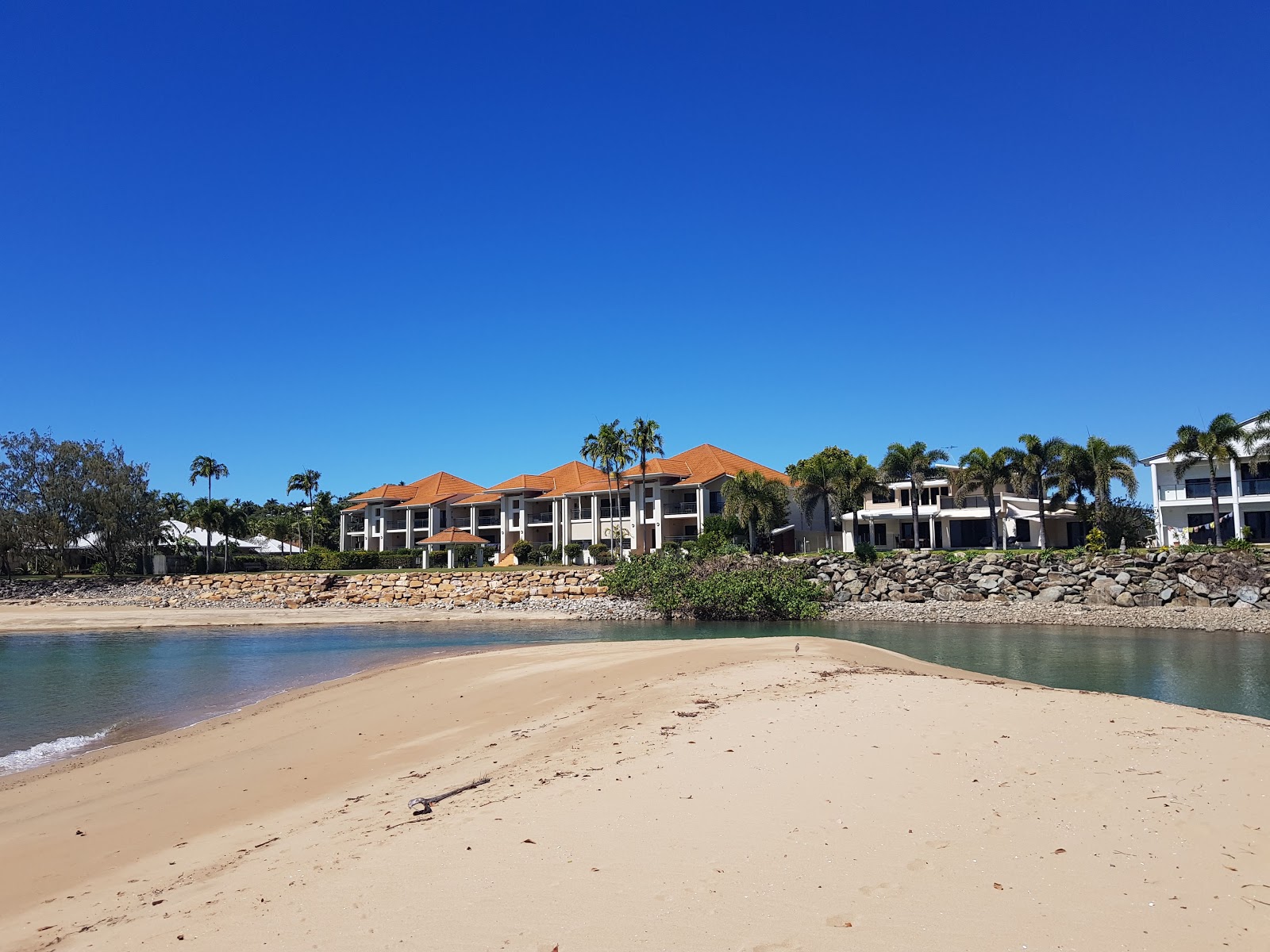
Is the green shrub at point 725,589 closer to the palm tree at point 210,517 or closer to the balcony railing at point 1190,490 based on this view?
the balcony railing at point 1190,490

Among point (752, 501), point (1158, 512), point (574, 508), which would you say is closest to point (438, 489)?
point (574, 508)

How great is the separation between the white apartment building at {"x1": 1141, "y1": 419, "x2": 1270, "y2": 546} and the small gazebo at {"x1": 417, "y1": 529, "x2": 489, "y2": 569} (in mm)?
46065

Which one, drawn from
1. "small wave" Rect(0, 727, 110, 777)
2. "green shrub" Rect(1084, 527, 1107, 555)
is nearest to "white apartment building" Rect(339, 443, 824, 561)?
"green shrub" Rect(1084, 527, 1107, 555)

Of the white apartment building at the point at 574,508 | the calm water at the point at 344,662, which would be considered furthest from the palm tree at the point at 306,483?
the calm water at the point at 344,662

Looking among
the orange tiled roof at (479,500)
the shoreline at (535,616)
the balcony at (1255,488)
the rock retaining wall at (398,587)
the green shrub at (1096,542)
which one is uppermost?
the orange tiled roof at (479,500)

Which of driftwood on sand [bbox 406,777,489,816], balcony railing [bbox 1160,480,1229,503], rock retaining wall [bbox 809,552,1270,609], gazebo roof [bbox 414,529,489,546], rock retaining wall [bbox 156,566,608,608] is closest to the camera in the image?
driftwood on sand [bbox 406,777,489,816]

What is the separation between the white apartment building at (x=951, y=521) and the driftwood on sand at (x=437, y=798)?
47.4 metres

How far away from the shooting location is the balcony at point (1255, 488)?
1746 inches

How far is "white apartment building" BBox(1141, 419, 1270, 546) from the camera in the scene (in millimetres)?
44188

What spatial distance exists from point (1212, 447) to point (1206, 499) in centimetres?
663

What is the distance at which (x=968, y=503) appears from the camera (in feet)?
180

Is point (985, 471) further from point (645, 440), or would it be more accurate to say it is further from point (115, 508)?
point (115, 508)

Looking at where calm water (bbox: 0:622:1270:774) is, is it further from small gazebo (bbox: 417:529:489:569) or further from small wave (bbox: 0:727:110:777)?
A: small gazebo (bbox: 417:529:489:569)

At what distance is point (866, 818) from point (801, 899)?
1.47 meters
